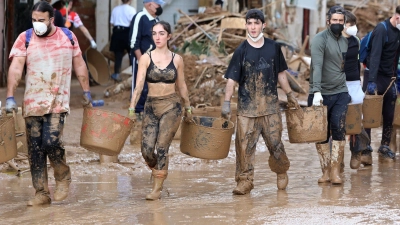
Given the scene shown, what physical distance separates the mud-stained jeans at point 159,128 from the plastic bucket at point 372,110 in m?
2.83

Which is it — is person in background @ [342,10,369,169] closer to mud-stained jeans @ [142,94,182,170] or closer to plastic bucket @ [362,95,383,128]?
plastic bucket @ [362,95,383,128]

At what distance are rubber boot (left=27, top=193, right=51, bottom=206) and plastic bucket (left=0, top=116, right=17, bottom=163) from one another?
448 mm

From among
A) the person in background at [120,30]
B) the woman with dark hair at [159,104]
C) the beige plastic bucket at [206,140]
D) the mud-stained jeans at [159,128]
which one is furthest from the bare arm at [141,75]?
the person in background at [120,30]

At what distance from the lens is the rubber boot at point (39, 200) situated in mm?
7852

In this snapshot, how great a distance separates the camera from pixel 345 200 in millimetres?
8180

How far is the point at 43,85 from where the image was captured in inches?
310

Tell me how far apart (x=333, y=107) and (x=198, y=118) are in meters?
1.46

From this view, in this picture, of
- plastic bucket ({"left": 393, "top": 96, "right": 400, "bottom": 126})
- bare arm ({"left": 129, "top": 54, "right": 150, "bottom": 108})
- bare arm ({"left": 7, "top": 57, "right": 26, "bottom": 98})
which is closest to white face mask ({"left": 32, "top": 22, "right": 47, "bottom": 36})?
bare arm ({"left": 7, "top": 57, "right": 26, "bottom": 98})

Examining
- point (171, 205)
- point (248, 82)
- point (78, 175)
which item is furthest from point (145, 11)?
point (171, 205)

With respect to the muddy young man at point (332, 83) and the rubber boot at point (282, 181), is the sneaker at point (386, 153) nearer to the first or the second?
the muddy young man at point (332, 83)

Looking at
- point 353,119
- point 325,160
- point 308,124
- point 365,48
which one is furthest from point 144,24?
point 308,124

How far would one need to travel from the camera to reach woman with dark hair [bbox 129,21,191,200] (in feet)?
27.1

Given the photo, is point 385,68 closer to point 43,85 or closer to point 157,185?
A: point 157,185

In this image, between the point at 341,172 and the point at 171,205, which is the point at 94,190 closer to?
the point at 171,205
